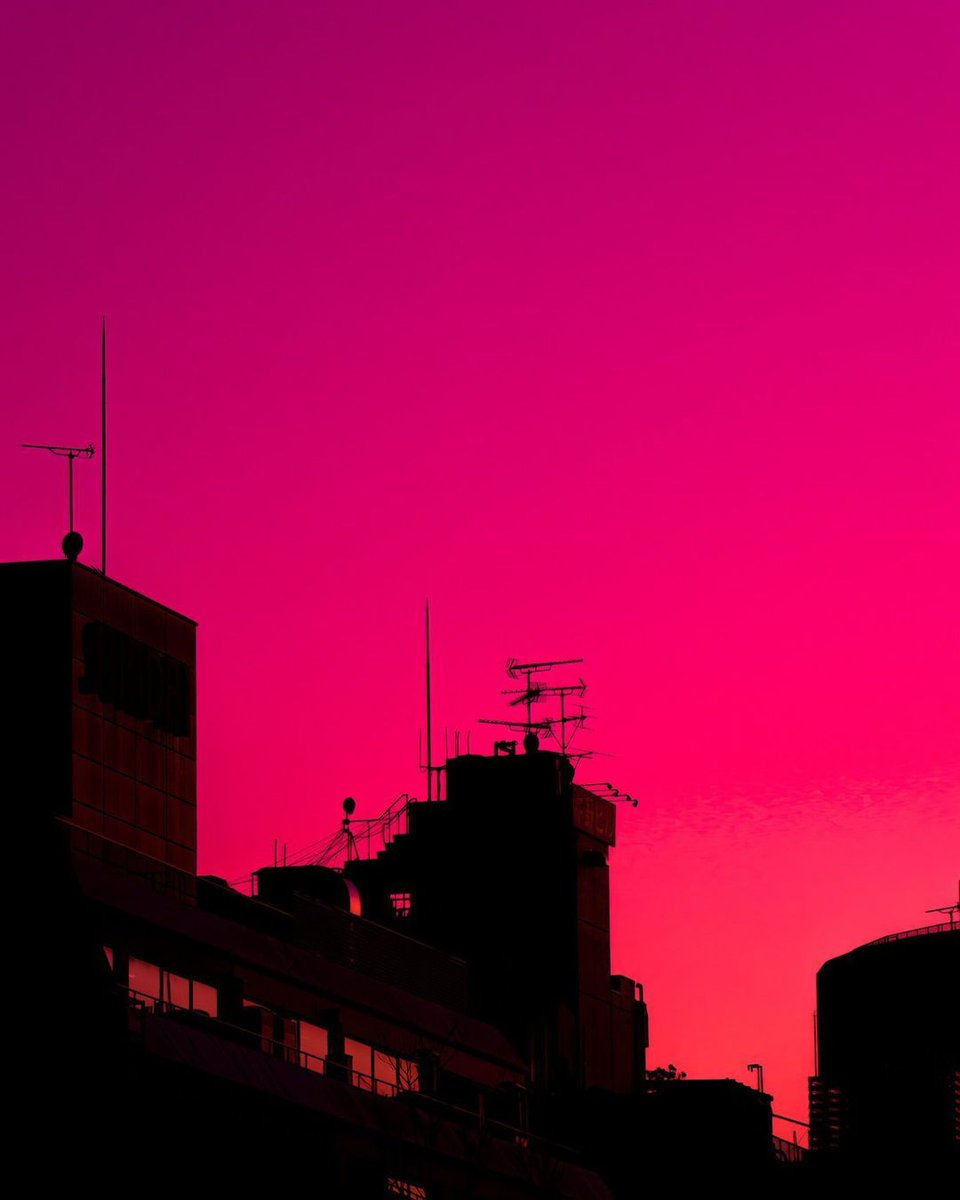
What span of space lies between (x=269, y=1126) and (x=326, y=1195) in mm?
3035

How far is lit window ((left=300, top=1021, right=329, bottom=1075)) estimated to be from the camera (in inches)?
2648

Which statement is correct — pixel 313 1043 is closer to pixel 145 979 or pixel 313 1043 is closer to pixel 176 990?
pixel 176 990

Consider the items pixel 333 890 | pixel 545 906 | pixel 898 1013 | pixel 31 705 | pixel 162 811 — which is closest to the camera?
pixel 31 705

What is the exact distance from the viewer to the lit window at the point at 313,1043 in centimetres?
6725

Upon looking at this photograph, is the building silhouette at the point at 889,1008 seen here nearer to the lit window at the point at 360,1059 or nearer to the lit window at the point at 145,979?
the lit window at the point at 360,1059

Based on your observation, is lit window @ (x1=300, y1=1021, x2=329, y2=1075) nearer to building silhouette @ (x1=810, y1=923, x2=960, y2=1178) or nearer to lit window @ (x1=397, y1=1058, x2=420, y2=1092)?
lit window @ (x1=397, y1=1058, x2=420, y2=1092)

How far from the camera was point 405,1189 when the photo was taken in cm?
6325

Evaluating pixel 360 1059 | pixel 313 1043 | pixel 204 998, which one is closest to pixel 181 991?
pixel 204 998

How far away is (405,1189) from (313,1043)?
6.38 meters

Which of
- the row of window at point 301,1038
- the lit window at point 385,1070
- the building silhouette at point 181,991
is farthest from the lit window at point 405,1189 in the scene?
the lit window at point 385,1070

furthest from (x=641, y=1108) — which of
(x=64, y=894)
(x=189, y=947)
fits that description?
(x=64, y=894)

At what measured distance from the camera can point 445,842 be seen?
12656 centimetres

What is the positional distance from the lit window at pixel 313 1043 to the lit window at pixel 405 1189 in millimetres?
4581

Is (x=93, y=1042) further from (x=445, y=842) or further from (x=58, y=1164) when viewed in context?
(x=445, y=842)
